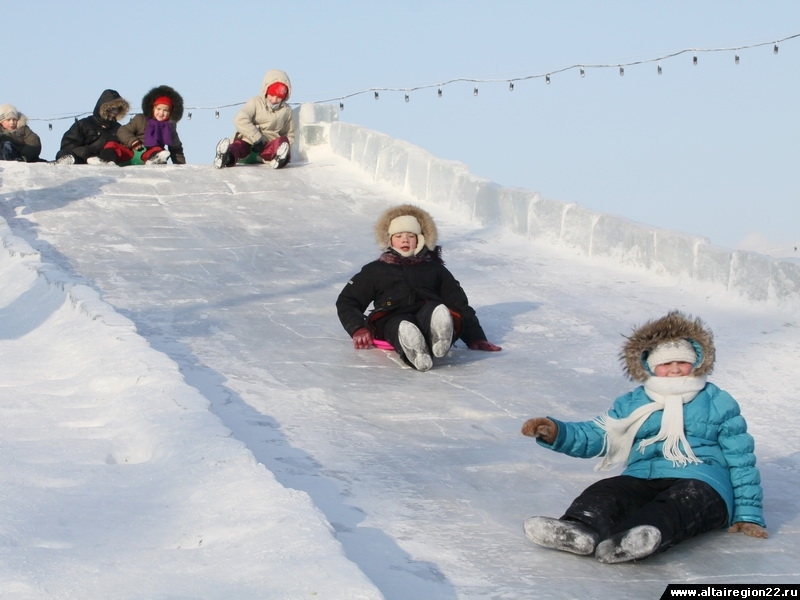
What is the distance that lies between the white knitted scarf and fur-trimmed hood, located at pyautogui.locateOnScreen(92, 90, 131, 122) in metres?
10.2

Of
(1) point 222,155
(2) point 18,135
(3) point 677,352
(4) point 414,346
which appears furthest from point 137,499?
(2) point 18,135

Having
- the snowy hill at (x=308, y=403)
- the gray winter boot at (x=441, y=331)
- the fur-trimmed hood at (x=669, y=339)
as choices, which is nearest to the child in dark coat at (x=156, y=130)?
the snowy hill at (x=308, y=403)

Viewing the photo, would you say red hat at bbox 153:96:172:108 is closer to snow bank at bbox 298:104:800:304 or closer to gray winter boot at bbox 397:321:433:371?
snow bank at bbox 298:104:800:304

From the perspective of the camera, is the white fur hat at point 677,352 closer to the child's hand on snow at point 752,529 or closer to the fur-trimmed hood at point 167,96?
the child's hand on snow at point 752,529

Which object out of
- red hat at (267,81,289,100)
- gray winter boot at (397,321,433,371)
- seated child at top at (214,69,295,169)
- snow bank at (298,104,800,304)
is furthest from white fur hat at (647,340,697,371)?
red hat at (267,81,289,100)

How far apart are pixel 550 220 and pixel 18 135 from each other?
260 inches

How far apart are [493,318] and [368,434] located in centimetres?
251

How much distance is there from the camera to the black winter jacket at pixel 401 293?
617cm

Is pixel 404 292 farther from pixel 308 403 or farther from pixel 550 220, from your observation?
pixel 550 220

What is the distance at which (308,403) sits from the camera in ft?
16.3

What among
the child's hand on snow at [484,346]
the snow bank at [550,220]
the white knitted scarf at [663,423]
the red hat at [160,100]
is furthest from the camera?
the red hat at [160,100]

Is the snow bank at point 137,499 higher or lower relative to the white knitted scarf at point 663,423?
lower

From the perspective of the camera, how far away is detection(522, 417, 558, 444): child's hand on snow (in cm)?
358

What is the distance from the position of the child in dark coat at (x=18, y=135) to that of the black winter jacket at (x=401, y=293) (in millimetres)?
7953
